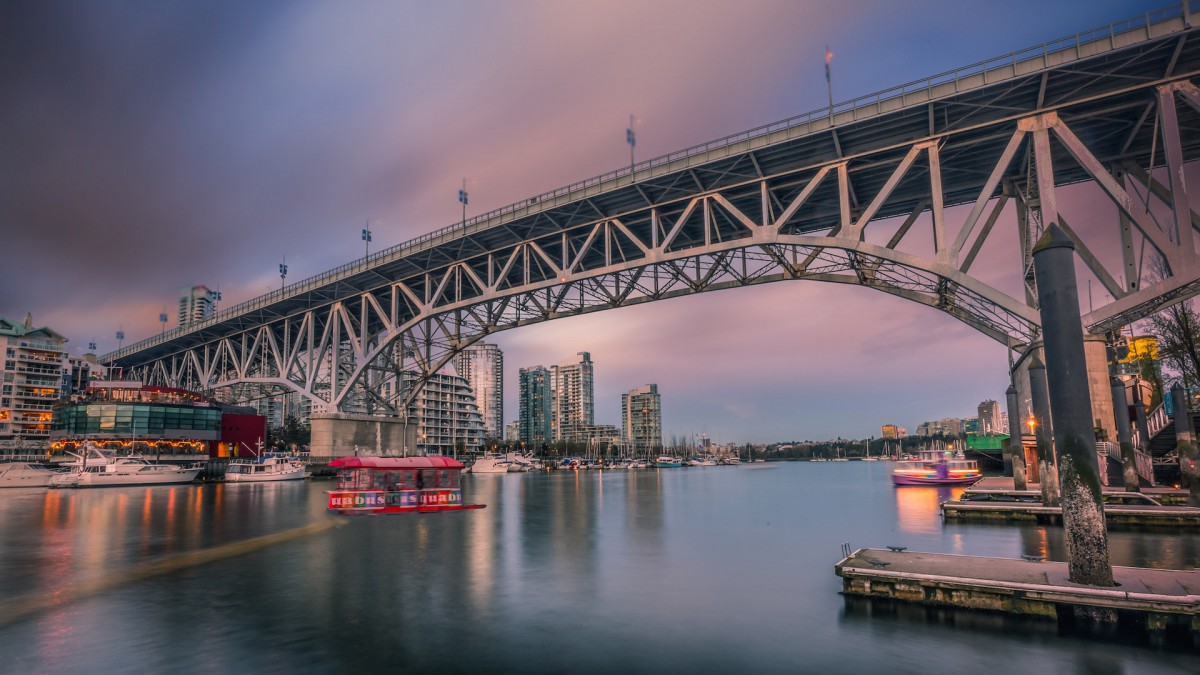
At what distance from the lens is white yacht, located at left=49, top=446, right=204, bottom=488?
65.5 m

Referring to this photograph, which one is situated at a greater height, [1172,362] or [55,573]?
[1172,362]

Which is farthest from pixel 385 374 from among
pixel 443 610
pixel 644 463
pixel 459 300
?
pixel 644 463

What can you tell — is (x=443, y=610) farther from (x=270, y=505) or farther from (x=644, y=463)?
(x=644, y=463)

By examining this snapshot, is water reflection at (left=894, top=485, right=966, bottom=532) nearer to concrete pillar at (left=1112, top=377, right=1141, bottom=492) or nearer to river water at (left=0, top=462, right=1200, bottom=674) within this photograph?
river water at (left=0, top=462, right=1200, bottom=674)

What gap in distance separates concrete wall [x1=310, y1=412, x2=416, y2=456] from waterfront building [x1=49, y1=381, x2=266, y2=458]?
4254cm

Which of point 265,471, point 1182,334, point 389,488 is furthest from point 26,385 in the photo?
point 1182,334

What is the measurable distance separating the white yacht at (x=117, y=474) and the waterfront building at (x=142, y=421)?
1584cm

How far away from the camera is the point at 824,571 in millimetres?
21266

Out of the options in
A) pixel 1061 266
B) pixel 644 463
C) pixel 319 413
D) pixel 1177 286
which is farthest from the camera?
pixel 644 463

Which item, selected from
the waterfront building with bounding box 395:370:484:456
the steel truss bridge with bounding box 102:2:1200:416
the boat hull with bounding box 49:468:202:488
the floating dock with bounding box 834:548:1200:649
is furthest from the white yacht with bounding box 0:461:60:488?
the floating dock with bounding box 834:548:1200:649

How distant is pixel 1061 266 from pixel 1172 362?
41.6 metres

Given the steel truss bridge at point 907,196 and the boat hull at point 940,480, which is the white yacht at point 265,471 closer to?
the steel truss bridge at point 907,196

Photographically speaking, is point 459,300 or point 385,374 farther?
point 385,374

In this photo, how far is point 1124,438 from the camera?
30.2 metres
